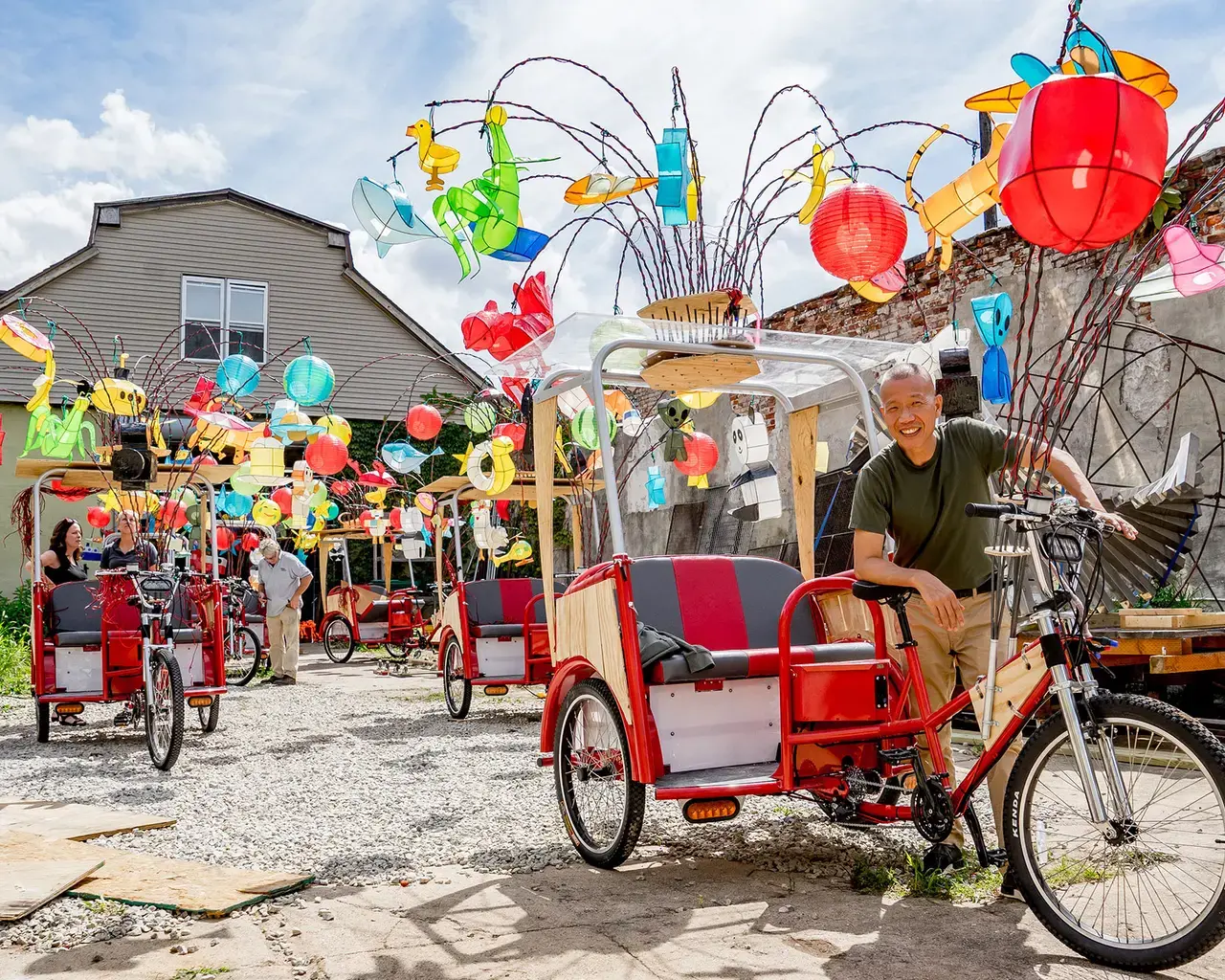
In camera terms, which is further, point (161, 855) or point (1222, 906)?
point (161, 855)

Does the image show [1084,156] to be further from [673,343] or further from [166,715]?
[166,715]

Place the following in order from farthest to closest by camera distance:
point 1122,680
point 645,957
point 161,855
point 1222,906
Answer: point 1122,680, point 161,855, point 645,957, point 1222,906

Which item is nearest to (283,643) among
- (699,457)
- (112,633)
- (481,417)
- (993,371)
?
(481,417)

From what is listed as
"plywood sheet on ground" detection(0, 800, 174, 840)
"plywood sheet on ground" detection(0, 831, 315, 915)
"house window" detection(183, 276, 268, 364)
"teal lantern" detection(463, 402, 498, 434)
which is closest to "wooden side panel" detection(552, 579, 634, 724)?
"plywood sheet on ground" detection(0, 831, 315, 915)

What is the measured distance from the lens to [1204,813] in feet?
9.11

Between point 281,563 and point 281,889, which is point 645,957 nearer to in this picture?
point 281,889

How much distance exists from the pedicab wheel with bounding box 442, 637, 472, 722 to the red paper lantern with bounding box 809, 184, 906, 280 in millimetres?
5143

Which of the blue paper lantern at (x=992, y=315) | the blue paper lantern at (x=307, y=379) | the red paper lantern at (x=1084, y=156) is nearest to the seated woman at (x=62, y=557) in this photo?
the blue paper lantern at (x=307, y=379)

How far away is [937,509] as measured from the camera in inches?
148

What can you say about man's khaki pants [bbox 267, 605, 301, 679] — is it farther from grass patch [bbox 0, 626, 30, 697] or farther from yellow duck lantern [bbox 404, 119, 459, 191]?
yellow duck lantern [bbox 404, 119, 459, 191]

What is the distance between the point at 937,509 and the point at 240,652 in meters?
13.2

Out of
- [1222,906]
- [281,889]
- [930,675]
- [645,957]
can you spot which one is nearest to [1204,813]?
[1222,906]

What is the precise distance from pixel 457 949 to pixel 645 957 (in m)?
0.57

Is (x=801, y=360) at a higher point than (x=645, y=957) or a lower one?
higher
